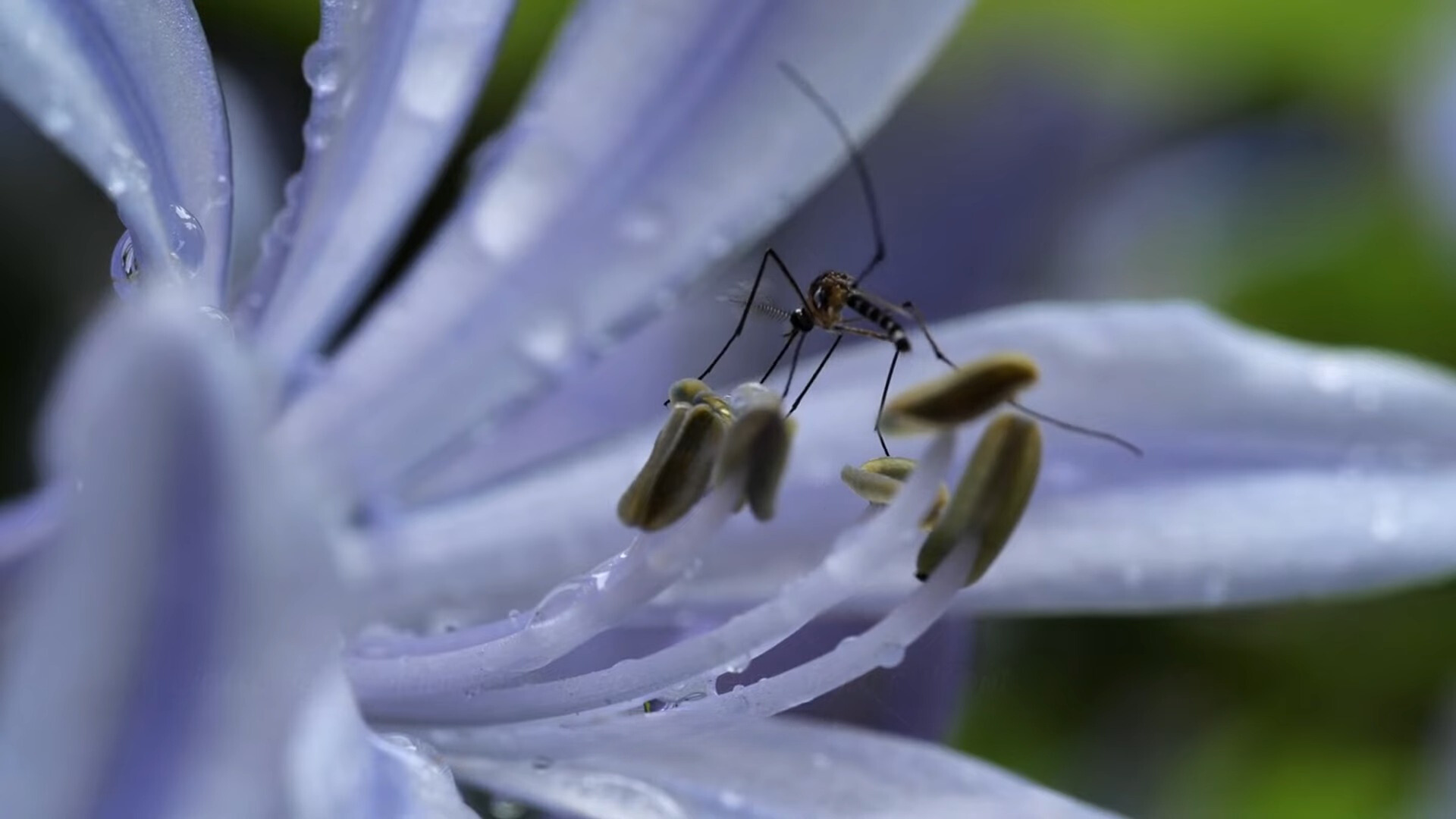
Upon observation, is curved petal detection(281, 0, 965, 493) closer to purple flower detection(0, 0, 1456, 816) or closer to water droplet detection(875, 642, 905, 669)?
purple flower detection(0, 0, 1456, 816)

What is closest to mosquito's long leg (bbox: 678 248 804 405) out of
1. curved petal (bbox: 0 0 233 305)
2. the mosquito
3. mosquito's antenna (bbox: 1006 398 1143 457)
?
the mosquito

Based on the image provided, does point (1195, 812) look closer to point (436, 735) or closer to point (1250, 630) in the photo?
point (1250, 630)

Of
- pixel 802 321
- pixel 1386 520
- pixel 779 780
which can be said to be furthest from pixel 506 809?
pixel 1386 520

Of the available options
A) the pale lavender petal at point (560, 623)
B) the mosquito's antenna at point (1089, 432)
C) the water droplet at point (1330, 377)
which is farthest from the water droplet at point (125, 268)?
the water droplet at point (1330, 377)

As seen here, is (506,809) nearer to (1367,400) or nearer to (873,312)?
(873,312)

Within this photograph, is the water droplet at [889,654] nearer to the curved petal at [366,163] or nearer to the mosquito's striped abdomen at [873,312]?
the mosquito's striped abdomen at [873,312]

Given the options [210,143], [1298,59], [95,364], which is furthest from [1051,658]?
[95,364]
